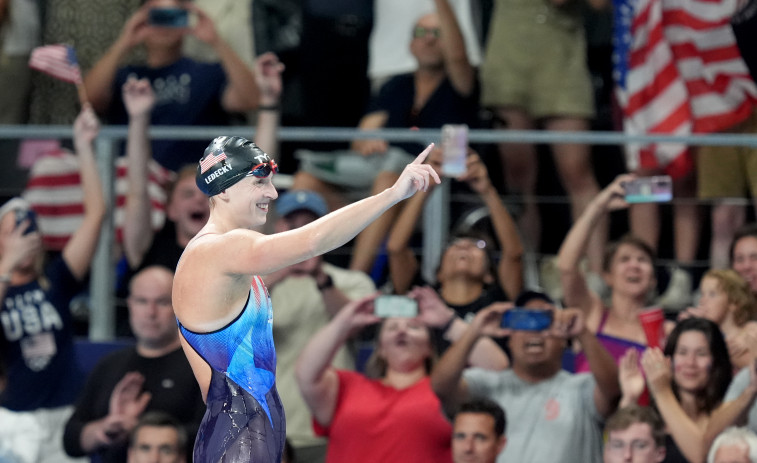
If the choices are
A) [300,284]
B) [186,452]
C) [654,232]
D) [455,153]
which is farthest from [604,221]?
[186,452]

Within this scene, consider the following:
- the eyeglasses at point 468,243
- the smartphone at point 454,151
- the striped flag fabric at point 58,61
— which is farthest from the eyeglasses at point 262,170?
the striped flag fabric at point 58,61

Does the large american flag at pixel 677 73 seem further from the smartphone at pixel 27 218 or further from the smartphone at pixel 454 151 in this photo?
the smartphone at pixel 27 218

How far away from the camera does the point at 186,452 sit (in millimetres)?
6441

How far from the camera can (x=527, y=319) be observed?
636 centimetres

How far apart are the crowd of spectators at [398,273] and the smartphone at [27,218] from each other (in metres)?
0.02

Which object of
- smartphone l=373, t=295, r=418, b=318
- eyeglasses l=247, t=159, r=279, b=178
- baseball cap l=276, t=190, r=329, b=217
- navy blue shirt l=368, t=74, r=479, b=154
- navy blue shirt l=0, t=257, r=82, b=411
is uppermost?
navy blue shirt l=368, t=74, r=479, b=154

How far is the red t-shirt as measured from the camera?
641 cm

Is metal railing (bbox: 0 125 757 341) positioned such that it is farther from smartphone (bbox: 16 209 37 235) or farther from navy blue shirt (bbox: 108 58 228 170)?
smartphone (bbox: 16 209 37 235)

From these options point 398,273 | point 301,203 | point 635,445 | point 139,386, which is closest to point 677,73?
point 398,273

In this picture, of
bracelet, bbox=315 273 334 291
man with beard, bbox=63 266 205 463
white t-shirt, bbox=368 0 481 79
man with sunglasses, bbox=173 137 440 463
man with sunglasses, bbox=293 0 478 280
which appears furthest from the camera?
white t-shirt, bbox=368 0 481 79

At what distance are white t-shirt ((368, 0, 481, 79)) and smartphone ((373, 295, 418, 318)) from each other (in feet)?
6.50

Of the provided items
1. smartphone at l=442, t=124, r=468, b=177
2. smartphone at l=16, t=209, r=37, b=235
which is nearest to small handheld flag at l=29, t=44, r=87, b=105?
smartphone at l=16, t=209, r=37, b=235

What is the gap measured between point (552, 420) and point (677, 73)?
2283 mm

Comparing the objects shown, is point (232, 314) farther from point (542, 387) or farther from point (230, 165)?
point (542, 387)
